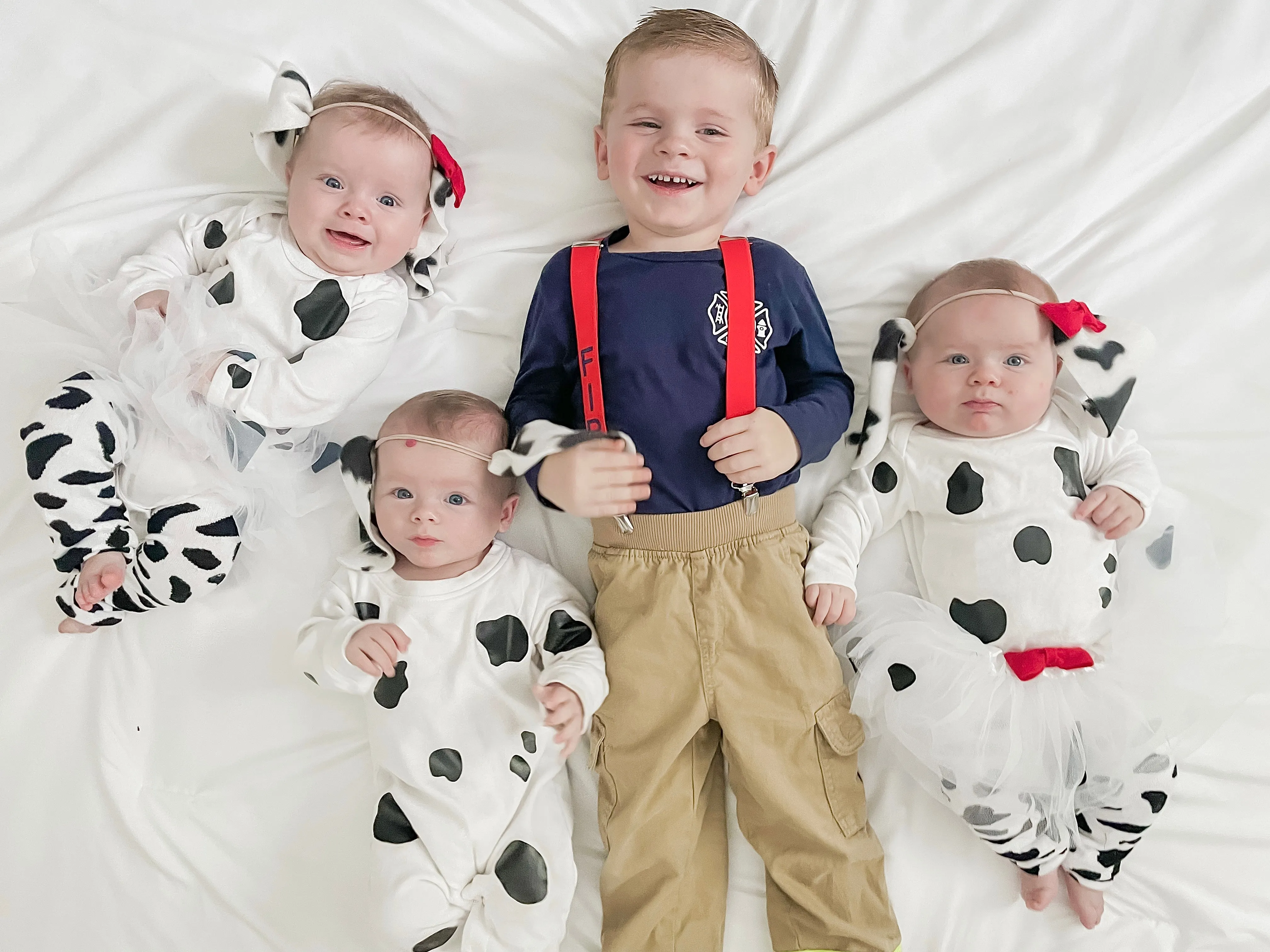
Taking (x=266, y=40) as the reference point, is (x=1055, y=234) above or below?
below

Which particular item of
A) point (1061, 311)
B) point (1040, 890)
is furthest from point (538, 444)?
point (1040, 890)

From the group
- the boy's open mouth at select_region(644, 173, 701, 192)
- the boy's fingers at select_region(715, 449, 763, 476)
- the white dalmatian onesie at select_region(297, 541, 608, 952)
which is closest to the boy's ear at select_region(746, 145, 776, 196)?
the boy's open mouth at select_region(644, 173, 701, 192)

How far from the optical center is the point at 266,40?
1.57 m

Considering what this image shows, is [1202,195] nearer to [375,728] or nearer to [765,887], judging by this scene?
[765,887]

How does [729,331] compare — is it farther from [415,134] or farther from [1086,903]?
[1086,903]

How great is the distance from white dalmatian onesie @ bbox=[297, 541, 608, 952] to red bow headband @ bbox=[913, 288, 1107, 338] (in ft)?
2.62

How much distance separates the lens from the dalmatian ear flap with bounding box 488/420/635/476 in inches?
50.6

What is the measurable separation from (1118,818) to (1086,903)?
147mm

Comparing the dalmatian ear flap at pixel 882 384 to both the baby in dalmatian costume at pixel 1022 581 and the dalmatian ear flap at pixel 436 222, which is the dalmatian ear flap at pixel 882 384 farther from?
the dalmatian ear flap at pixel 436 222

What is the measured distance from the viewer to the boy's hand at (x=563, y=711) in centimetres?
131

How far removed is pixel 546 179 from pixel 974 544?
0.93 m

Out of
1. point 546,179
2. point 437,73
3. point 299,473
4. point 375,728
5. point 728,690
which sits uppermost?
point 437,73

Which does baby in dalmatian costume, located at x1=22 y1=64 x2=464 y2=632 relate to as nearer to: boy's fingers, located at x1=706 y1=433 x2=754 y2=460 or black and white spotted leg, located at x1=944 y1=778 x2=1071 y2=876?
boy's fingers, located at x1=706 y1=433 x2=754 y2=460

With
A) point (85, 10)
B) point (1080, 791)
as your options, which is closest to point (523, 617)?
point (1080, 791)
